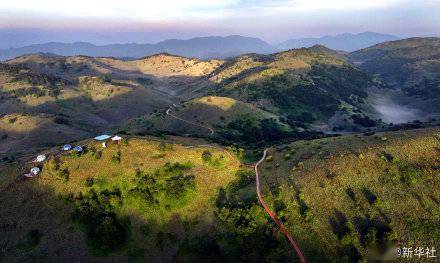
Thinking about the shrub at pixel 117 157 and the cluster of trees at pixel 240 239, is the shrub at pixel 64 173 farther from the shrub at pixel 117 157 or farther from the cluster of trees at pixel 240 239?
the cluster of trees at pixel 240 239

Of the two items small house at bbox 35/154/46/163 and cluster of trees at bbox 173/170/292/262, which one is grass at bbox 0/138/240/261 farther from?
small house at bbox 35/154/46/163

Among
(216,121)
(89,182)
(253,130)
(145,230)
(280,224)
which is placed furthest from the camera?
(216,121)

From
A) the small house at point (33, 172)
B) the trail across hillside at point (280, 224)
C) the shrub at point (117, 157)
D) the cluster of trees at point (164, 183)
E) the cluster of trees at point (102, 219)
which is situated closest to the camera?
the trail across hillside at point (280, 224)

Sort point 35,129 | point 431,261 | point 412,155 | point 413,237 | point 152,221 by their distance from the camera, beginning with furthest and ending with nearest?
point 35,129
point 412,155
point 152,221
point 413,237
point 431,261

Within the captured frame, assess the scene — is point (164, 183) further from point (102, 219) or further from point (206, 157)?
point (102, 219)

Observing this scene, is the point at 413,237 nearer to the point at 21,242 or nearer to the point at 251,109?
the point at 21,242

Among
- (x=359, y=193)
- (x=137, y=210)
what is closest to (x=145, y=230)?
(x=137, y=210)

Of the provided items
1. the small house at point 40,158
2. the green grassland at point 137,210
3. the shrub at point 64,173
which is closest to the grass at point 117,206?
the green grassland at point 137,210

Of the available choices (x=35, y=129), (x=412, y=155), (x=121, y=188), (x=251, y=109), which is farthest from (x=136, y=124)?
(x=412, y=155)
